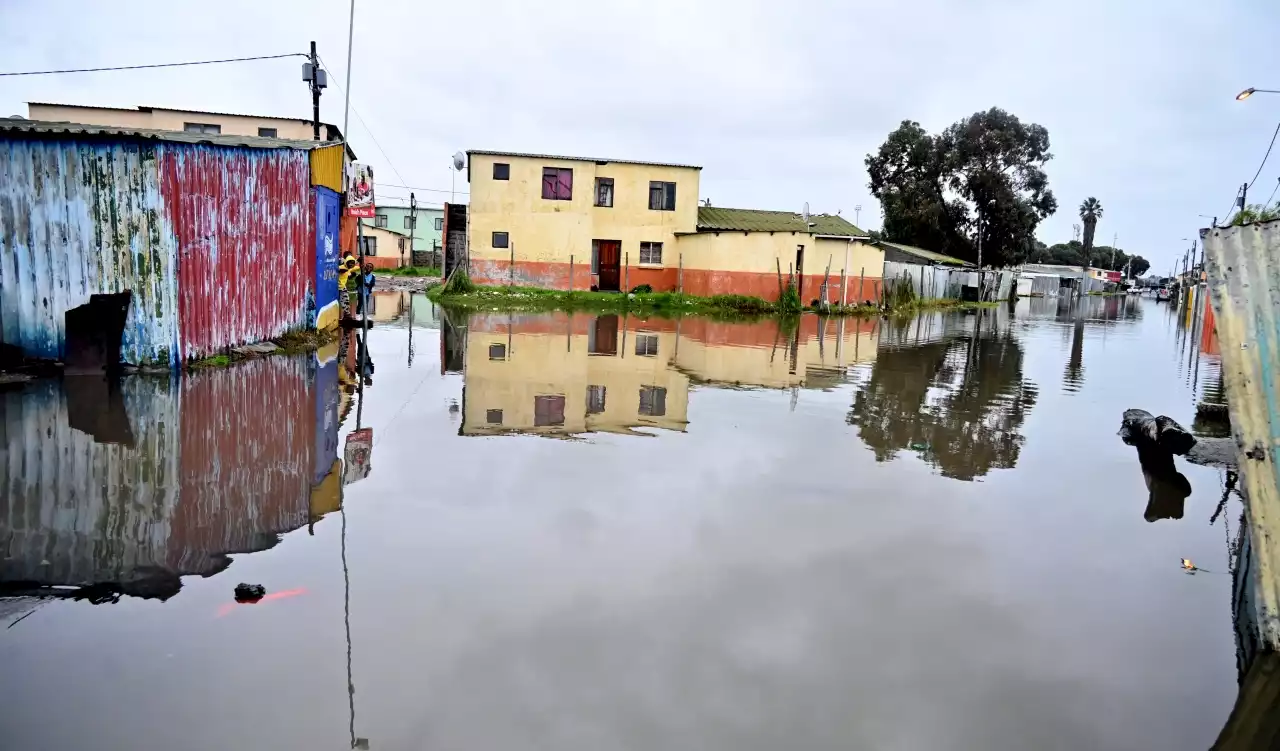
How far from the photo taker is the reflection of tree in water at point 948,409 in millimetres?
8734

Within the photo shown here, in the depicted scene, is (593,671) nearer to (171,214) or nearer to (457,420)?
(457,420)

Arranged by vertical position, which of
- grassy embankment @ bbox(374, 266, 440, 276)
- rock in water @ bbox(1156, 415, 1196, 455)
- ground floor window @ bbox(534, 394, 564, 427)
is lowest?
ground floor window @ bbox(534, 394, 564, 427)

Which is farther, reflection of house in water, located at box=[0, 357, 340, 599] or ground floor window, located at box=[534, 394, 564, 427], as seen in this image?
ground floor window, located at box=[534, 394, 564, 427]

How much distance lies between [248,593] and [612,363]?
10.5 m

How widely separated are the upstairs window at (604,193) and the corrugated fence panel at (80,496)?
86.9 ft

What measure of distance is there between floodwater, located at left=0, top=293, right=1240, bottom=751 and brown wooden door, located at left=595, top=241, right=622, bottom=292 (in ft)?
81.2

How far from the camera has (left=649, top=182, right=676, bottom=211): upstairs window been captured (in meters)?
34.3

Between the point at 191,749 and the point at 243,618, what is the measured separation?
112 cm

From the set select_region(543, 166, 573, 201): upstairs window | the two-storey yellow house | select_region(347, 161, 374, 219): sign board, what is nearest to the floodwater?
select_region(347, 161, 374, 219): sign board

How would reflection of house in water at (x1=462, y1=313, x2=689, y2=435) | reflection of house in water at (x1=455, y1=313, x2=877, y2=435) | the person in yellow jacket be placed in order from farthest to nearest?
the person in yellow jacket < reflection of house in water at (x1=455, y1=313, x2=877, y2=435) < reflection of house in water at (x1=462, y1=313, x2=689, y2=435)

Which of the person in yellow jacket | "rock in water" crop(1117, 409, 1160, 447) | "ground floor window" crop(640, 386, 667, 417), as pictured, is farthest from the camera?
the person in yellow jacket

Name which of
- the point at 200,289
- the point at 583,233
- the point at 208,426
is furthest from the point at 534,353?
the point at 583,233

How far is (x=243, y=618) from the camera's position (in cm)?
420

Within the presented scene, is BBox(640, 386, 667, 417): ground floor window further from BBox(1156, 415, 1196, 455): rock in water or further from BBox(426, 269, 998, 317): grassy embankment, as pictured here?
BBox(426, 269, 998, 317): grassy embankment
